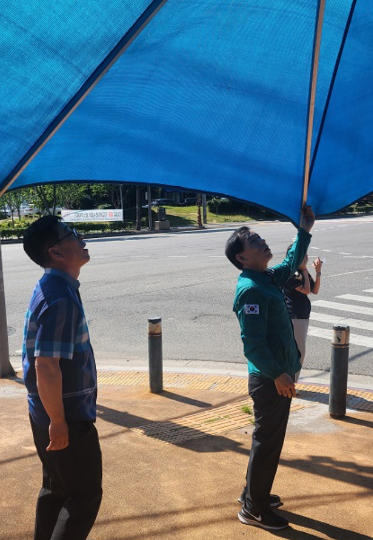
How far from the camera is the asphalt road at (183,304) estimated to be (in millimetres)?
8898

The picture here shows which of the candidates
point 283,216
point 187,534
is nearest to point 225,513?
point 187,534

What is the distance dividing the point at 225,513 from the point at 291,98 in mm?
2992

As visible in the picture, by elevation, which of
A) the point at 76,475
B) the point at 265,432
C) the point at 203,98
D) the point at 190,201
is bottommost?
the point at 265,432

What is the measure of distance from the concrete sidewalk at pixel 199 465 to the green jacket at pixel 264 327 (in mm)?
1055

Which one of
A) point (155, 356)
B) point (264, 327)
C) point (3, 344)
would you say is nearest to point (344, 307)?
point (155, 356)

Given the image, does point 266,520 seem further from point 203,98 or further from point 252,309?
point 203,98

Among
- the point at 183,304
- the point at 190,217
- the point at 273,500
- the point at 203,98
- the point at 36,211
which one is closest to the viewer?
the point at 273,500

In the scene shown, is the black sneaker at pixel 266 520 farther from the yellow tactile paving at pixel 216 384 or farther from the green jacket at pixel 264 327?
the yellow tactile paving at pixel 216 384

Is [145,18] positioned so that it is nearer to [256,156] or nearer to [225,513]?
[256,156]

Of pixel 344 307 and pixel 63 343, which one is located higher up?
pixel 63 343

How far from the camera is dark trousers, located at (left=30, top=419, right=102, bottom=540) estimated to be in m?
2.93

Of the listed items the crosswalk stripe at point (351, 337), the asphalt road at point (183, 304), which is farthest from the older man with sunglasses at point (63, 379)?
the crosswalk stripe at point (351, 337)

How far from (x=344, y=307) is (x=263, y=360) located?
8.47 meters

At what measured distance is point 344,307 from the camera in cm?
1166
